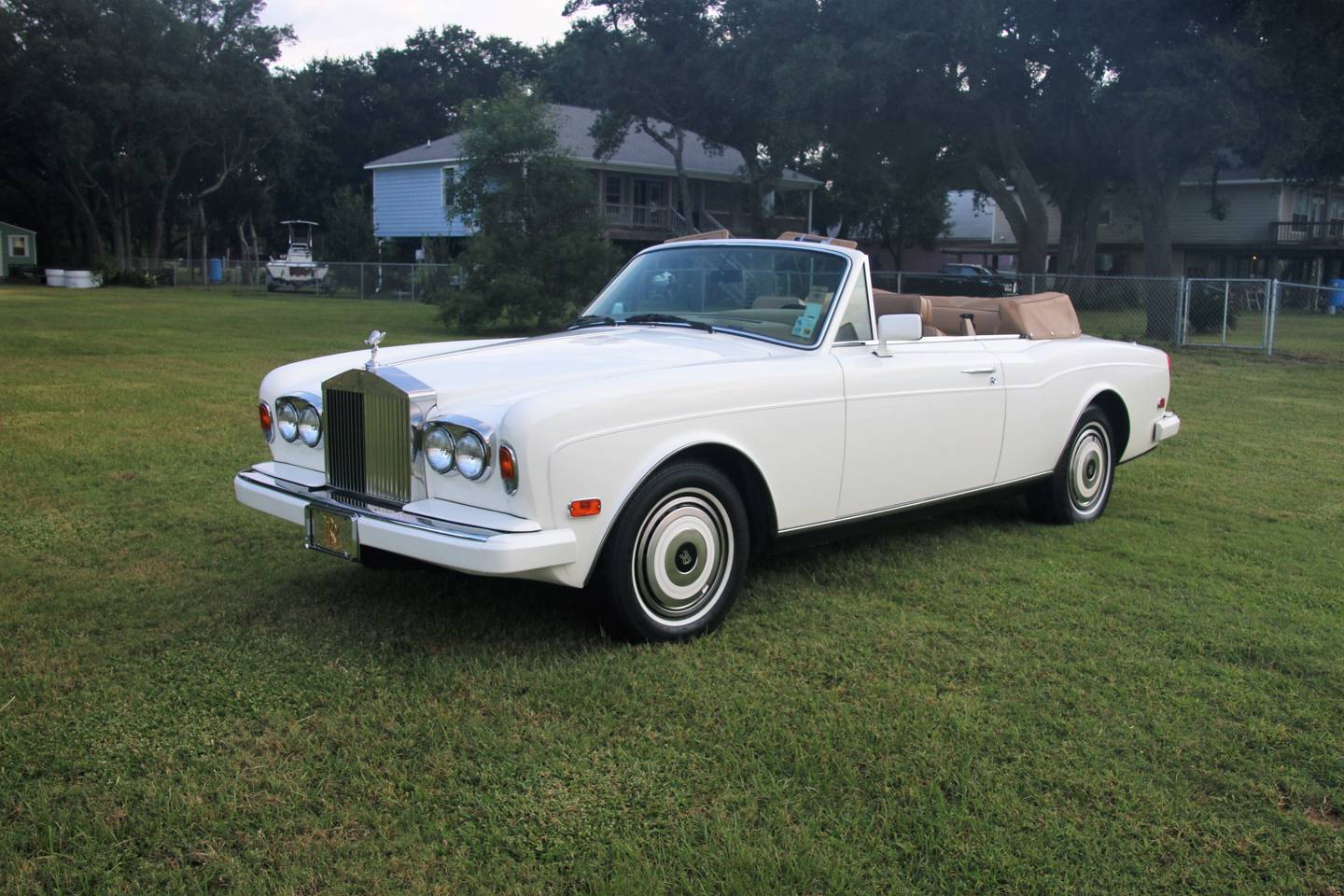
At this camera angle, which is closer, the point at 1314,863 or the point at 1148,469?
the point at 1314,863

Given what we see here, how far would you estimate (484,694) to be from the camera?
3.90 m

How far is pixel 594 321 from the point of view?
5836 millimetres

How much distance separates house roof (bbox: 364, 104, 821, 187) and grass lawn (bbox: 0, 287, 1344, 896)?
3506 cm

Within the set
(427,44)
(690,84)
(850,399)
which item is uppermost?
(427,44)

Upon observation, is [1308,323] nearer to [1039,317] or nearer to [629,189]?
[629,189]

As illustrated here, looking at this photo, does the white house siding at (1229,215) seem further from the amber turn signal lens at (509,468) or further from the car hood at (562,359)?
the amber turn signal lens at (509,468)

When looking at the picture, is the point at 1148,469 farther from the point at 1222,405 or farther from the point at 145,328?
the point at 145,328

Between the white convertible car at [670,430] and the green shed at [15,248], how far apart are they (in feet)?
145

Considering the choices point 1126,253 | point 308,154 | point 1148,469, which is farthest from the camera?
point 308,154

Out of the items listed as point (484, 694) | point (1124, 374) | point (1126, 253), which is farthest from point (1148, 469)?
point (1126, 253)

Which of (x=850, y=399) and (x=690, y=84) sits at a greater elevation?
(x=690, y=84)

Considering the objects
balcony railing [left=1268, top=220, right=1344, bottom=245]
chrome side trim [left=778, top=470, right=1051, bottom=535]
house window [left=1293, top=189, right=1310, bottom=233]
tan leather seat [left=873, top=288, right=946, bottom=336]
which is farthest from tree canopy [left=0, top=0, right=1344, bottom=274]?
chrome side trim [left=778, top=470, right=1051, bottom=535]

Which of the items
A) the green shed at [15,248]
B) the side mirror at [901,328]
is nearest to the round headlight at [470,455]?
the side mirror at [901,328]

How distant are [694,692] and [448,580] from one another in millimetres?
1709
